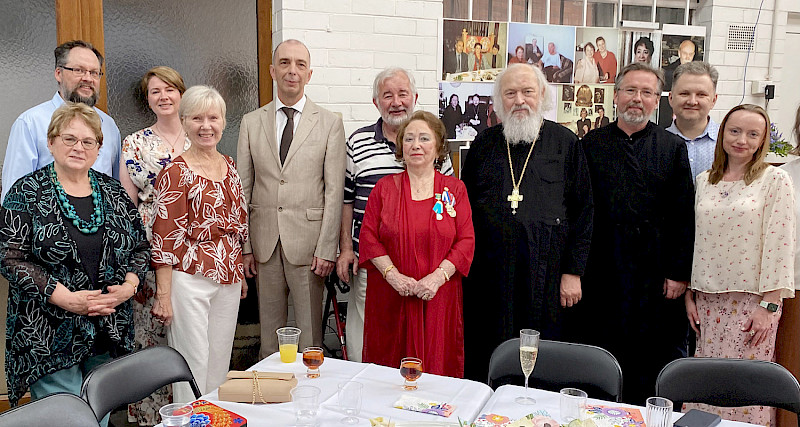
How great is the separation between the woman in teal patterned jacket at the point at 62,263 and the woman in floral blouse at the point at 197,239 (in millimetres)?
211

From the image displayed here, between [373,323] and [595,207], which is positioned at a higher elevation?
[595,207]

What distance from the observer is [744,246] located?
2705 millimetres

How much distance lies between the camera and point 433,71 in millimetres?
4133

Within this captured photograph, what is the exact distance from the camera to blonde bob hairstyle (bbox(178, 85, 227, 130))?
105 inches

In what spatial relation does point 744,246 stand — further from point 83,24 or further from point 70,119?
point 83,24

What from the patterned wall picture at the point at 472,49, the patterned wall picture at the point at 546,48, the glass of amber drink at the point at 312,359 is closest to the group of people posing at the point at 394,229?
the glass of amber drink at the point at 312,359

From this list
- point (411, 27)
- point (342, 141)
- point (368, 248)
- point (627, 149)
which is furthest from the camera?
point (411, 27)

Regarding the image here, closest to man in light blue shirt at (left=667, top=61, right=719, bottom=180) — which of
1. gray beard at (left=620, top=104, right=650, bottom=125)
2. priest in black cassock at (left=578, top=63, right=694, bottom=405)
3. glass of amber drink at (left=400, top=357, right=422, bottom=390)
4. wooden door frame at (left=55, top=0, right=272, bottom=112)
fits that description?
priest in black cassock at (left=578, top=63, right=694, bottom=405)

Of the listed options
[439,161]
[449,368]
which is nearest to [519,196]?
[439,161]

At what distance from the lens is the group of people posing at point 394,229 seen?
2.41 metres

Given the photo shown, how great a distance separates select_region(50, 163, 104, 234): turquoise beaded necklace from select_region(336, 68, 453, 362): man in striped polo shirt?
1166 millimetres

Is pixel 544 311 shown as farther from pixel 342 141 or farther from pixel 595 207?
pixel 342 141

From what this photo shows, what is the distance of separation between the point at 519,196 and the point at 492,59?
1745 millimetres

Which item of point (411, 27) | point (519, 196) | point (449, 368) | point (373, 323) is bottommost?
point (449, 368)
